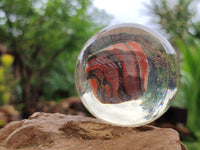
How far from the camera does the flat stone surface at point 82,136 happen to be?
157cm

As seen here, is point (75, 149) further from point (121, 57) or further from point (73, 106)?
point (73, 106)

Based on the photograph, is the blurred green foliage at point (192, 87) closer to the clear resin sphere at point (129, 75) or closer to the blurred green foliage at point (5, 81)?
the clear resin sphere at point (129, 75)

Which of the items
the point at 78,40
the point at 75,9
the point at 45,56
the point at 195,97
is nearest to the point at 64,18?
the point at 75,9

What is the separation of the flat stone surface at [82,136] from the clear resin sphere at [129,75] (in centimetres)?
12

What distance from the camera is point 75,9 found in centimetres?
606

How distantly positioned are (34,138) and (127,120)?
31.0 inches

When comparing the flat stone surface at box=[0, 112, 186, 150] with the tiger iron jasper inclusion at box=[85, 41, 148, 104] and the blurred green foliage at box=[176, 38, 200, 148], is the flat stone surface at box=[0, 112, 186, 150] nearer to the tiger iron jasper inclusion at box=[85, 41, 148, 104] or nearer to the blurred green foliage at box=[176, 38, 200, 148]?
the tiger iron jasper inclusion at box=[85, 41, 148, 104]

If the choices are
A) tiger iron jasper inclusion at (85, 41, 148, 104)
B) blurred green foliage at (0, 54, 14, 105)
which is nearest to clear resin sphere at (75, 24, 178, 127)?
tiger iron jasper inclusion at (85, 41, 148, 104)

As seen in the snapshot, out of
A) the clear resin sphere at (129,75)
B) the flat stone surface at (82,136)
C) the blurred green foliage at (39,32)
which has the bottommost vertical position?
the flat stone surface at (82,136)

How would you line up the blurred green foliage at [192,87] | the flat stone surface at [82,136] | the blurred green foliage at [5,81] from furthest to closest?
1. the blurred green foliage at [5,81]
2. the blurred green foliage at [192,87]
3. the flat stone surface at [82,136]

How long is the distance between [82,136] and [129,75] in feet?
2.20

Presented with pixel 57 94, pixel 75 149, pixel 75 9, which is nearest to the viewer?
pixel 75 149

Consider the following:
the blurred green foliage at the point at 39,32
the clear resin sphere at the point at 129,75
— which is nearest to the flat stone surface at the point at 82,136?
the clear resin sphere at the point at 129,75

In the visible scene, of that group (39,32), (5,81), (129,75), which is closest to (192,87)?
(129,75)
